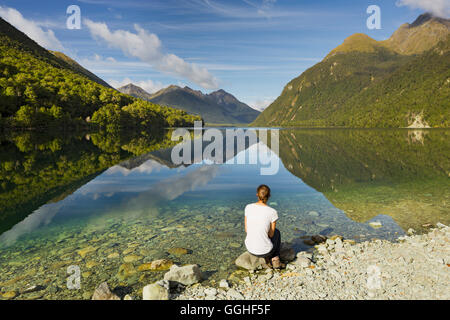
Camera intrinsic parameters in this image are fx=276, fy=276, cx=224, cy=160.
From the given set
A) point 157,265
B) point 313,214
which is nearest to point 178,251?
point 157,265

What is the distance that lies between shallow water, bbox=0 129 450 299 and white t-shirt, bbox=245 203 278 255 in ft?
4.69

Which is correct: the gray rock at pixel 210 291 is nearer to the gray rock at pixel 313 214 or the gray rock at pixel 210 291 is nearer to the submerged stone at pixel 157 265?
the submerged stone at pixel 157 265

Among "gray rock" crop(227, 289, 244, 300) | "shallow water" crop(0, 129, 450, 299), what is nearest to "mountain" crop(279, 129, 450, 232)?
"shallow water" crop(0, 129, 450, 299)

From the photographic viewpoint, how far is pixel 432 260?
9.48 metres

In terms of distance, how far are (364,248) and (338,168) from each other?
23.6 meters

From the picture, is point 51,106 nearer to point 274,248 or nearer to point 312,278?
point 274,248

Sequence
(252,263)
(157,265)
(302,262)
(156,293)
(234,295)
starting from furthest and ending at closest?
(157,265) < (302,262) < (252,263) < (234,295) < (156,293)

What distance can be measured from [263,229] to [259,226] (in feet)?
0.61

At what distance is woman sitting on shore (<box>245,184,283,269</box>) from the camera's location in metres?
9.49

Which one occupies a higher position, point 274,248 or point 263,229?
point 263,229

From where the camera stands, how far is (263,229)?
966 centimetres

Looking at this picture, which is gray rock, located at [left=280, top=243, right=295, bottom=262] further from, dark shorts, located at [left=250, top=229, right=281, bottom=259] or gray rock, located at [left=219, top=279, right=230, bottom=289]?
gray rock, located at [left=219, top=279, right=230, bottom=289]

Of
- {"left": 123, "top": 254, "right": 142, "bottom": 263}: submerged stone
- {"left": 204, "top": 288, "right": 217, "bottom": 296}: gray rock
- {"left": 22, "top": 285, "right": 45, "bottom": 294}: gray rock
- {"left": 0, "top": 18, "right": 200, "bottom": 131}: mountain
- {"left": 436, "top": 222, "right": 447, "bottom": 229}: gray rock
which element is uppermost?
{"left": 0, "top": 18, "right": 200, "bottom": 131}: mountain
